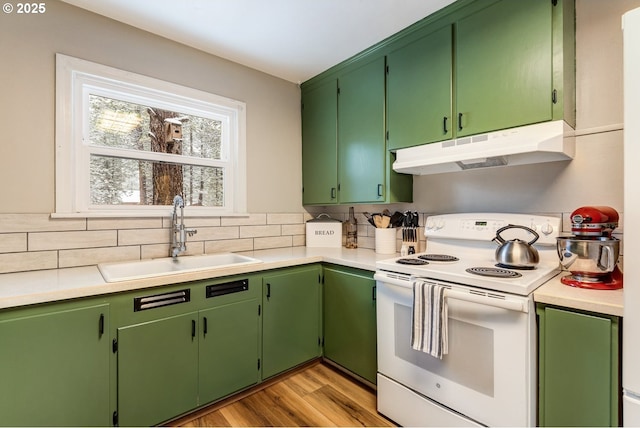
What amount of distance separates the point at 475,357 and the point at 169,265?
1852 mm

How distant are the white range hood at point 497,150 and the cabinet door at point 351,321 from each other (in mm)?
818

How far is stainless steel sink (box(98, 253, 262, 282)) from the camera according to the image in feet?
5.96

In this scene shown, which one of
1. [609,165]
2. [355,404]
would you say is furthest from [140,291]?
[609,165]

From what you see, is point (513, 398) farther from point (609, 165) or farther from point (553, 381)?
point (609, 165)

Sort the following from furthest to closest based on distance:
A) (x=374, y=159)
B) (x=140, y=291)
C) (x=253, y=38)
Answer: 1. (x=374, y=159)
2. (x=253, y=38)
3. (x=140, y=291)

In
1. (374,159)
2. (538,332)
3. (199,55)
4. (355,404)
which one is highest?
(199,55)

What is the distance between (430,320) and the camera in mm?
1462

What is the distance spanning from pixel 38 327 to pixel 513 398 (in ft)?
6.45

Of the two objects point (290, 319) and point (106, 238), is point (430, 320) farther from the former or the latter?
point (106, 238)

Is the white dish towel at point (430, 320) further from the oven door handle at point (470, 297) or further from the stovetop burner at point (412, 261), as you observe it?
the stovetop burner at point (412, 261)

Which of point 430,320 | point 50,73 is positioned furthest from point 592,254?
point 50,73

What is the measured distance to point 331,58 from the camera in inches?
96.3

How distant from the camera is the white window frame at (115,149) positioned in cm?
179

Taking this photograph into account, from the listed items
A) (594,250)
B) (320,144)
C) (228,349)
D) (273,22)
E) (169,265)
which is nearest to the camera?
(594,250)
